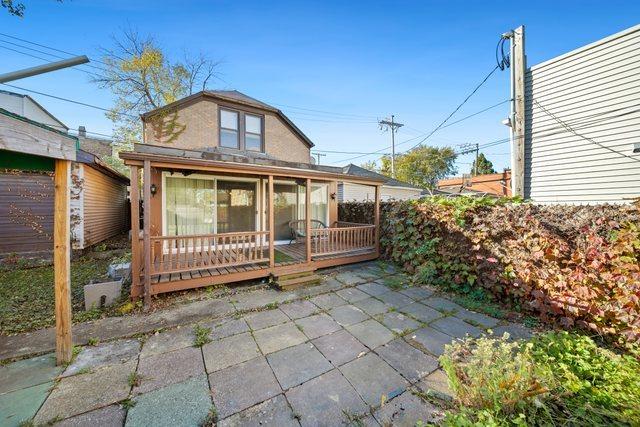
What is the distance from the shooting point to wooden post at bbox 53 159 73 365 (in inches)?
101

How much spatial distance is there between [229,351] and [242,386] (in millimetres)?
655

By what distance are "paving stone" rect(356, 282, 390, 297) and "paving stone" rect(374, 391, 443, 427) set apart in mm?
2500

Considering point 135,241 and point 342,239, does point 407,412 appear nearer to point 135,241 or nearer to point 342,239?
point 135,241

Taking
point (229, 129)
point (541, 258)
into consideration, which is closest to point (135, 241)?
point (541, 258)

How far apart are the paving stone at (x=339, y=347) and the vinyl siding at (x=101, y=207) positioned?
28.7ft

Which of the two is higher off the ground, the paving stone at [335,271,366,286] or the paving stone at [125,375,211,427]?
the paving stone at [335,271,366,286]

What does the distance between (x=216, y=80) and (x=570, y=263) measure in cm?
2098

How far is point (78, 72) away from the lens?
527 inches

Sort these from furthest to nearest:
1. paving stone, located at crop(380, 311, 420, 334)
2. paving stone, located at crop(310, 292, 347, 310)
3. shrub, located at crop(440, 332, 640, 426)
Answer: paving stone, located at crop(310, 292, 347, 310) → paving stone, located at crop(380, 311, 420, 334) → shrub, located at crop(440, 332, 640, 426)

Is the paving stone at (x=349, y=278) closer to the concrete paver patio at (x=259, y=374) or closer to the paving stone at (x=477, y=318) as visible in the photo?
the concrete paver patio at (x=259, y=374)

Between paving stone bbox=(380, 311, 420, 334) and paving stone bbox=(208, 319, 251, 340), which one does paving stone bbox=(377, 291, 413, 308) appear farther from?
paving stone bbox=(208, 319, 251, 340)

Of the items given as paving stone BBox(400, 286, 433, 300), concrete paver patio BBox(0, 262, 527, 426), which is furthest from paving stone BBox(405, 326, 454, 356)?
paving stone BBox(400, 286, 433, 300)

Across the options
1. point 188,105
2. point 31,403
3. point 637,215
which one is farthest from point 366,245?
point 188,105

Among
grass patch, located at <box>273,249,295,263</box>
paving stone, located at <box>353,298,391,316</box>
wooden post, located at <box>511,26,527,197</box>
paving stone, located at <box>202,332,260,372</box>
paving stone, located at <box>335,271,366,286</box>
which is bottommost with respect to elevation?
paving stone, located at <box>202,332,260,372</box>
